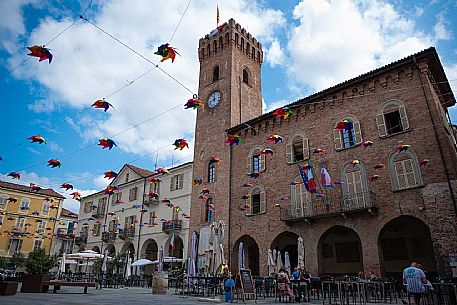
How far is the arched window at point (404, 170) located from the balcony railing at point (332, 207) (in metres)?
1.29

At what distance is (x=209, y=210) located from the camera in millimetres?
24484

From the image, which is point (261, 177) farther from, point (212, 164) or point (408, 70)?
point (408, 70)

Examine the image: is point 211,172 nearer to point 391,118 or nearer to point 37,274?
point 391,118

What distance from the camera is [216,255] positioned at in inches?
652

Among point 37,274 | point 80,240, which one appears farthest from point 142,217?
point 37,274

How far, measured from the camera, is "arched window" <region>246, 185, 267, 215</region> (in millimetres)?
20953

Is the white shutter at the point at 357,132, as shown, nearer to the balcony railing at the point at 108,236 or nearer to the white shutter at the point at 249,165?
the white shutter at the point at 249,165

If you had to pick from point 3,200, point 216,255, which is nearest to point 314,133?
point 216,255

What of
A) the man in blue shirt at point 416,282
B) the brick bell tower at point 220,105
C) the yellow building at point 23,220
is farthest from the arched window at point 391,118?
the yellow building at point 23,220

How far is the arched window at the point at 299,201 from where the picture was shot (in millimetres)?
18266

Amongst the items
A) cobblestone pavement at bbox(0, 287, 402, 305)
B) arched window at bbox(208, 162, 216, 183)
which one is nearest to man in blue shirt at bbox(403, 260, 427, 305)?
cobblestone pavement at bbox(0, 287, 402, 305)

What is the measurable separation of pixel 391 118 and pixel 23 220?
42.4 m

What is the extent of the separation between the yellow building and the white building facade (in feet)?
17.7

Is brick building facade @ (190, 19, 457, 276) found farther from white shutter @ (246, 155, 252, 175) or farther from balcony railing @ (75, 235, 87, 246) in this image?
balcony railing @ (75, 235, 87, 246)
